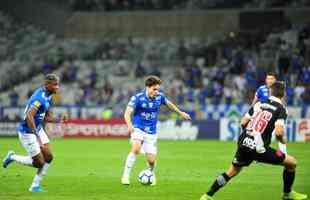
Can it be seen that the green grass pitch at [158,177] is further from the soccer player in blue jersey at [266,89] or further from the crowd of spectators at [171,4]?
the crowd of spectators at [171,4]

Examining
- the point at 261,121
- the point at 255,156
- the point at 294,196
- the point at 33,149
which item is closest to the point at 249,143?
the point at 255,156

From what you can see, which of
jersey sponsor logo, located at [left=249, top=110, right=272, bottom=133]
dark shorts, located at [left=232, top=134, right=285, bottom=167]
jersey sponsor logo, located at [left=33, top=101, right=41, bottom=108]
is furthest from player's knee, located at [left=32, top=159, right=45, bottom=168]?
jersey sponsor logo, located at [left=249, top=110, right=272, bottom=133]

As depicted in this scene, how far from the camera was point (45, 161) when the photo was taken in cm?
1592

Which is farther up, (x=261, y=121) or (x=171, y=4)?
(x=171, y=4)

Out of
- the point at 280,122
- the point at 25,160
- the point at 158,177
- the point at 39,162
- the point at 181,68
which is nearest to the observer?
the point at 280,122

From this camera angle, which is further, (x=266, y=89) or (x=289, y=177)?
(x=266, y=89)

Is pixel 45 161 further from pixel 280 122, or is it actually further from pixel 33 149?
pixel 280 122

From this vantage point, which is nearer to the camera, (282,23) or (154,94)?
(154,94)

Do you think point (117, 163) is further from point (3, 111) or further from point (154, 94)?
point (3, 111)

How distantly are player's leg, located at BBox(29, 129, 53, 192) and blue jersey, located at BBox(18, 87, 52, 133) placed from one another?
268mm

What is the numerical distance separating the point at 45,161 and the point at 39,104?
4.06 ft

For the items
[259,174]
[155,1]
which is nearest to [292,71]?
[155,1]

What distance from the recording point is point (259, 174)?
65.2ft

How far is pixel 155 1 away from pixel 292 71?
42.2ft
